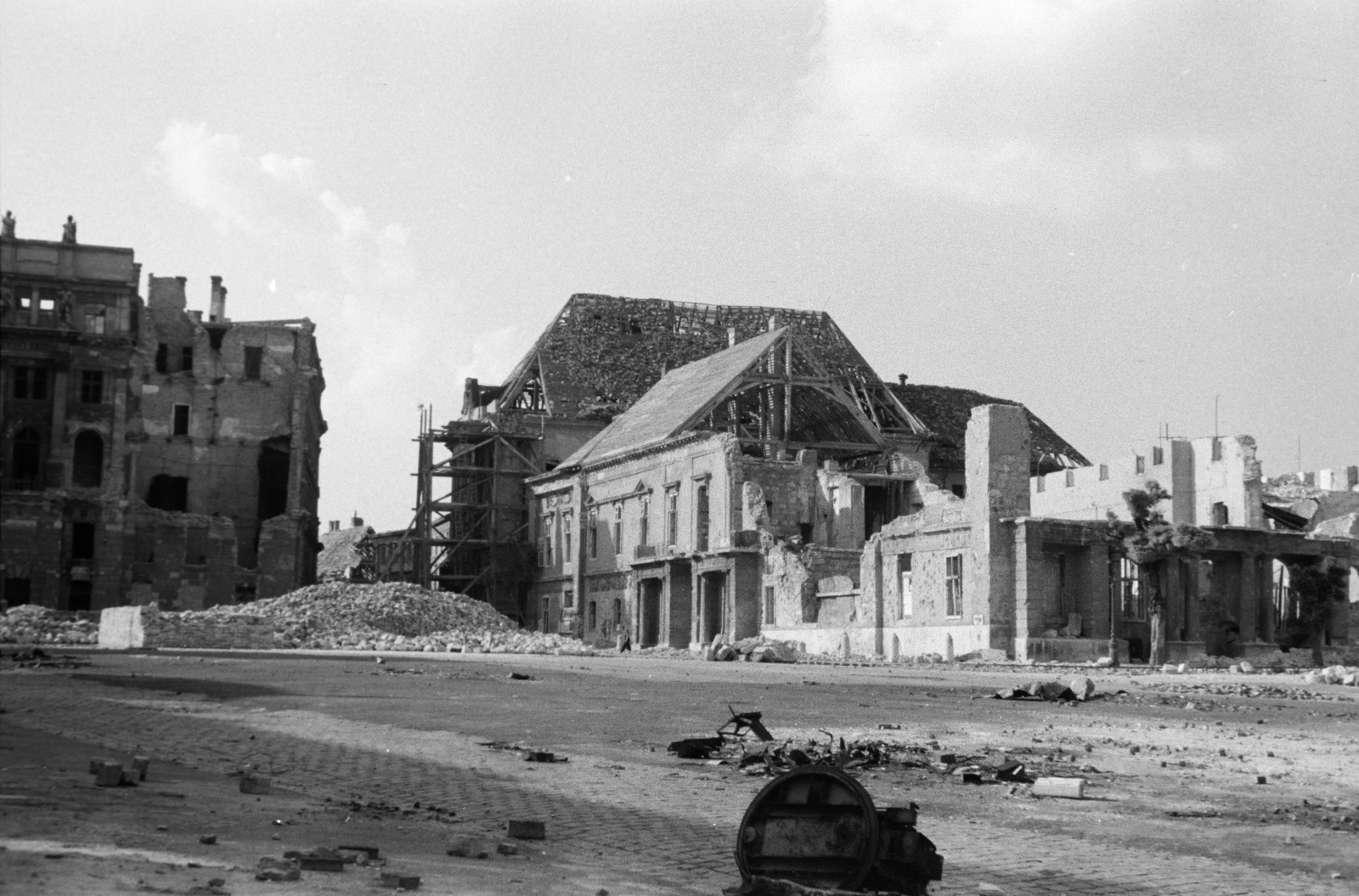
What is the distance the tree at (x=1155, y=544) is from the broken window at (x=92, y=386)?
4240 centimetres

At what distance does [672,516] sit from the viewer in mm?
60875

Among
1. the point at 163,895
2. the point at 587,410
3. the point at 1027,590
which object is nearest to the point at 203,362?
the point at 587,410

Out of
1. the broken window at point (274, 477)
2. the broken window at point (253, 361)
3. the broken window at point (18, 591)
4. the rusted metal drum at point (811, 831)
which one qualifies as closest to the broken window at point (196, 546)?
the broken window at point (274, 477)

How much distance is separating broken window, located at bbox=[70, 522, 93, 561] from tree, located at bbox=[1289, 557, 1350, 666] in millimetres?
44785

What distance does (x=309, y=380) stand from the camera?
2869 inches

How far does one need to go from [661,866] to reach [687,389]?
58.1m

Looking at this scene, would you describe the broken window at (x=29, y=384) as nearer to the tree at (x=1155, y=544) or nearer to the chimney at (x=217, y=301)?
the chimney at (x=217, y=301)

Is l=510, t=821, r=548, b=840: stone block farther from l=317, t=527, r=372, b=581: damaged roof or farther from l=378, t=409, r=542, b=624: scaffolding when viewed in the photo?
l=317, t=527, r=372, b=581: damaged roof

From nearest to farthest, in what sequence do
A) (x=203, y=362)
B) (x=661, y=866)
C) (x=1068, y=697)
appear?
(x=661, y=866)
(x=1068, y=697)
(x=203, y=362)

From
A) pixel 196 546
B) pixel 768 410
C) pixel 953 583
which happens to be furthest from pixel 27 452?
pixel 953 583

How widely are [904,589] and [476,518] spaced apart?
32.4m

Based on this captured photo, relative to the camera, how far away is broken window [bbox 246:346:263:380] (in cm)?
7094

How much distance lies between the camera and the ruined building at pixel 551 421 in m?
72.8

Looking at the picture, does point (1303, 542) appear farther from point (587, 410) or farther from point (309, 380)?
point (309, 380)
